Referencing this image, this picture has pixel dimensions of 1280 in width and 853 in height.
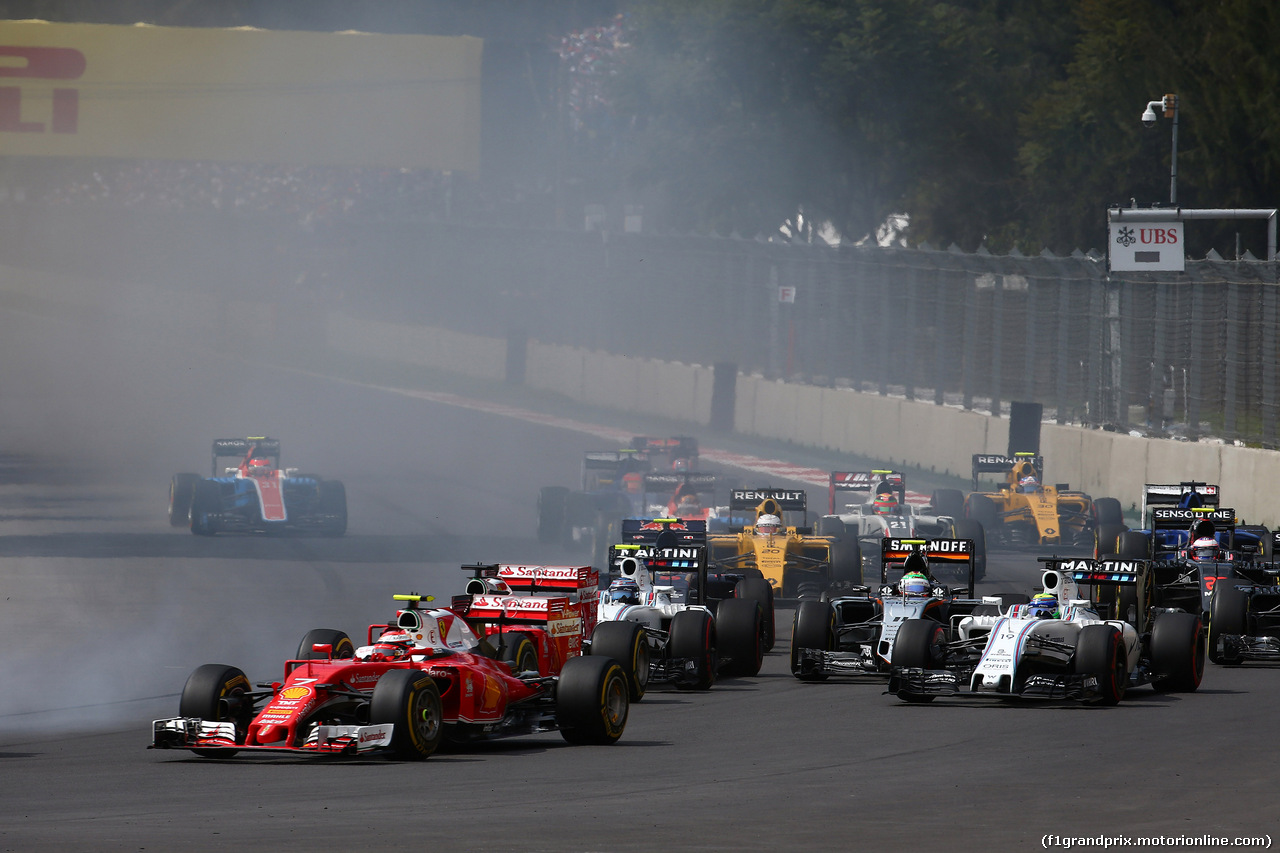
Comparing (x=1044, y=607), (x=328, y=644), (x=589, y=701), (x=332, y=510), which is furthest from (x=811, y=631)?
(x=332, y=510)

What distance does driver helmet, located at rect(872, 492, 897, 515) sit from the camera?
25906mm

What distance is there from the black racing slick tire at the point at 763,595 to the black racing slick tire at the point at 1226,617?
4050 mm

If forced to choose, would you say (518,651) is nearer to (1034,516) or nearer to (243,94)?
(1034,516)

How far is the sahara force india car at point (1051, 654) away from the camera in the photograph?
15.7 m

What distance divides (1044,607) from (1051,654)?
0.49 metres

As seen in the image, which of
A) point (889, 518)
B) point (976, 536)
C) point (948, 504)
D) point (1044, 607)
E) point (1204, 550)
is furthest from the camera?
point (948, 504)

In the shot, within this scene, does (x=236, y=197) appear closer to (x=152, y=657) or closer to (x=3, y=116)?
(x=3, y=116)

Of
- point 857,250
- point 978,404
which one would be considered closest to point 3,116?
point 857,250

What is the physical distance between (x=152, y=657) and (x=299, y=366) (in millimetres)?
45056

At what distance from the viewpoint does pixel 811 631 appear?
1731cm

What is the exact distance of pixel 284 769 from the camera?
504 inches

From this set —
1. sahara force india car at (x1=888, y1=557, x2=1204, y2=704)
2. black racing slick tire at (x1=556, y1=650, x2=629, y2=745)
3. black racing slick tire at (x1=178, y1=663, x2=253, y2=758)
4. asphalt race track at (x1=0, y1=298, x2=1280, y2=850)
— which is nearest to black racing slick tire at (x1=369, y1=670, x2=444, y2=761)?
asphalt race track at (x1=0, y1=298, x2=1280, y2=850)

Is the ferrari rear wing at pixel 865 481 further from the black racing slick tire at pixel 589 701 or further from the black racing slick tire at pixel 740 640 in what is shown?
the black racing slick tire at pixel 589 701

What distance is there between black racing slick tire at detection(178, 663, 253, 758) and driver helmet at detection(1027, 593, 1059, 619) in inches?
254
